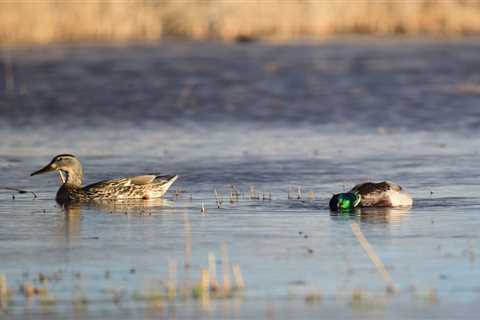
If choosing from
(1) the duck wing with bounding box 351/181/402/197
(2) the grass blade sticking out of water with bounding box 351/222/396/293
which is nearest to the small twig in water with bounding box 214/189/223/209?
(1) the duck wing with bounding box 351/181/402/197

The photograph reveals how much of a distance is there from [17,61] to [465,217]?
66.3 ft

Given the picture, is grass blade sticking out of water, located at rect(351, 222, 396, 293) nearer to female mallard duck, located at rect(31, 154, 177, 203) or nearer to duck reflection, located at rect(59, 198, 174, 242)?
duck reflection, located at rect(59, 198, 174, 242)

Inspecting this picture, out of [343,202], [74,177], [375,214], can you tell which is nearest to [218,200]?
[343,202]

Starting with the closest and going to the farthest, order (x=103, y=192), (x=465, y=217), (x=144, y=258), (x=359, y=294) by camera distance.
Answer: (x=359, y=294), (x=144, y=258), (x=465, y=217), (x=103, y=192)

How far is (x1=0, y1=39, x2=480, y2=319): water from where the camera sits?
30.8 feet

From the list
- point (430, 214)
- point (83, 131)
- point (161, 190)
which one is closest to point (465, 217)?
point (430, 214)

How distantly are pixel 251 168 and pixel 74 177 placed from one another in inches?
117

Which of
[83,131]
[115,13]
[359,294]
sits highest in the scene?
[115,13]

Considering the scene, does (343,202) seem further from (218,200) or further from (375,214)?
(218,200)

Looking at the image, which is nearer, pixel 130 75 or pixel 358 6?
pixel 130 75

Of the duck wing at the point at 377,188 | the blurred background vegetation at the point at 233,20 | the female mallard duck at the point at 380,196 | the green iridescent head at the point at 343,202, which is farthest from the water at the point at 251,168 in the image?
the blurred background vegetation at the point at 233,20

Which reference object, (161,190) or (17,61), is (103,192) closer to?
(161,190)

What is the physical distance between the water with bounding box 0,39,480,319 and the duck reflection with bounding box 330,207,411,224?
41 mm

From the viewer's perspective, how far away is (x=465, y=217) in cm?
1259
